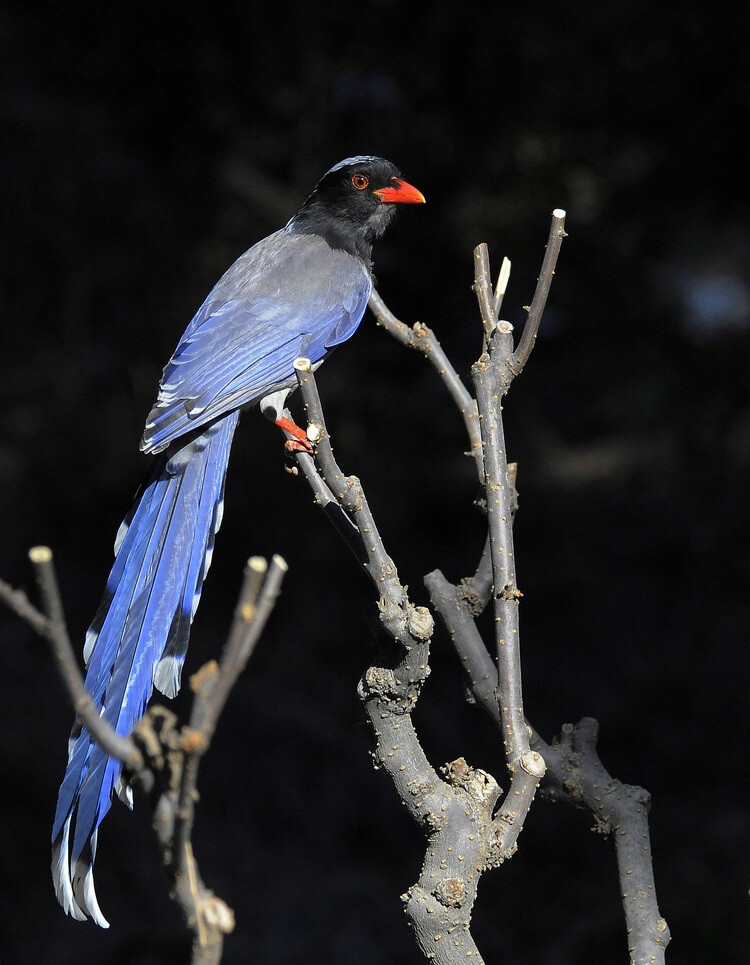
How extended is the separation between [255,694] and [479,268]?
9.36 ft

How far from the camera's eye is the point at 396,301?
4.70 m

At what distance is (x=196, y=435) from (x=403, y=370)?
2.32 m

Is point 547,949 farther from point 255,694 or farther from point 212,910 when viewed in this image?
point 212,910

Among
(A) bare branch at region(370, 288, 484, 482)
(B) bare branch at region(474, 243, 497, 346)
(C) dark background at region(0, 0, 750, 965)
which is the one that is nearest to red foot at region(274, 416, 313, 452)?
(A) bare branch at region(370, 288, 484, 482)

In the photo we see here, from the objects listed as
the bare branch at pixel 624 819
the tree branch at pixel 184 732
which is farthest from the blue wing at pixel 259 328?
the tree branch at pixel 184 732

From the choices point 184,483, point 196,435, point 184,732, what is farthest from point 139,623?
point 184,732

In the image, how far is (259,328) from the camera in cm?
290

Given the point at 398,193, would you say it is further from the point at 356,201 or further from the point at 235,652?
Answer: the point at 235,652

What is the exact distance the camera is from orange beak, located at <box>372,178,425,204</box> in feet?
10.9

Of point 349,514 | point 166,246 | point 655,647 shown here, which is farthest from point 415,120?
point 349,514

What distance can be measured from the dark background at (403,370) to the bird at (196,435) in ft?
3.49

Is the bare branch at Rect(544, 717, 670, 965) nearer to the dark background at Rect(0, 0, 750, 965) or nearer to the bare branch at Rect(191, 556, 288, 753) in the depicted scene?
the bare branch at Rect(191, 556, 288, 753)

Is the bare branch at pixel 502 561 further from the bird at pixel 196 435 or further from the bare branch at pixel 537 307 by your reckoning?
the bird at pixel 196 435

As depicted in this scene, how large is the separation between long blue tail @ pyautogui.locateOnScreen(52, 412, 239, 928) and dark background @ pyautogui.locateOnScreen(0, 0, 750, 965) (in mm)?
2017
